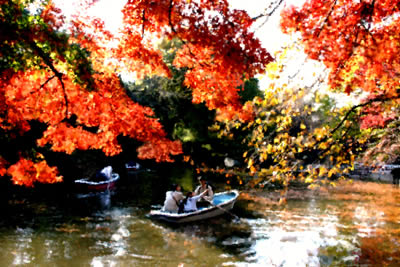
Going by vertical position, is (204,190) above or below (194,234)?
above

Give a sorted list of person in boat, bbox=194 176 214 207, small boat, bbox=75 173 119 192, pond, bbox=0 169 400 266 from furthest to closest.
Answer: small boat, bbox=75 173 119 192 < person in boat, bbox=194 176 214 207 < pond, bbox=0 169 400 266

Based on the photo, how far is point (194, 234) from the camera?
463 inches

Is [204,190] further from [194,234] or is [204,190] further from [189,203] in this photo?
[194,234]

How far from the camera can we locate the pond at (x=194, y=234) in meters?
9.38

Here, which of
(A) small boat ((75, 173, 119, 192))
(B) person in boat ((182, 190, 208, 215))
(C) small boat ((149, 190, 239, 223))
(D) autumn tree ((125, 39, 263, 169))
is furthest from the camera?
(D) autumn tree ((125, 39, 263, 169))

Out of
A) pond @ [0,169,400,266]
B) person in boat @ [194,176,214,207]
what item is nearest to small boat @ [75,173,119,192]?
pond @ [0,169,400,266]

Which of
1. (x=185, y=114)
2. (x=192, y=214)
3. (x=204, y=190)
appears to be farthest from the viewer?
(x=185, y=114)

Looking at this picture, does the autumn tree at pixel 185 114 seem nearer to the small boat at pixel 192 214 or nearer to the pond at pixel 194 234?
the pond at pixel 194 234

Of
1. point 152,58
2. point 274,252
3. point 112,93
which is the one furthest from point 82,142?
point 274,252

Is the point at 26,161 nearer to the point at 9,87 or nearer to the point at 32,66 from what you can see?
the point at 9,87

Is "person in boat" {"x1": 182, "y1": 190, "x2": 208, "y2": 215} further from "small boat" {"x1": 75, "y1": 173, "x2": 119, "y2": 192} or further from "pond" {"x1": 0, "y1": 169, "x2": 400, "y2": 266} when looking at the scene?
"small boat" {"x1": 75, "y1": 173, "x2": 119, "y2": 192}

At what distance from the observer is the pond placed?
9375mm

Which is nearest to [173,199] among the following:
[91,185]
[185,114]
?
[91,185]

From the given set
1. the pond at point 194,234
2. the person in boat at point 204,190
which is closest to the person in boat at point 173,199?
the pond at point 194,234
